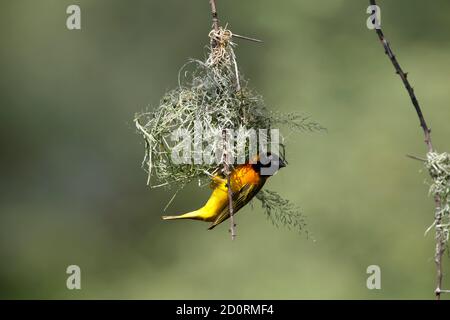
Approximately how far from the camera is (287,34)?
32.3 feet

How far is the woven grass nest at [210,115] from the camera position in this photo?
332cm

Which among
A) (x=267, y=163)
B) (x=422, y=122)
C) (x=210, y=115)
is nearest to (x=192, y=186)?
(x=267, y=163)

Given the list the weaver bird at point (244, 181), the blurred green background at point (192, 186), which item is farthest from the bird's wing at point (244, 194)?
the blurred green background at point (192, 186)

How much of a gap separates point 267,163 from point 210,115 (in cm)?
38

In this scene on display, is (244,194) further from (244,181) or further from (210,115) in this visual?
(210,115)

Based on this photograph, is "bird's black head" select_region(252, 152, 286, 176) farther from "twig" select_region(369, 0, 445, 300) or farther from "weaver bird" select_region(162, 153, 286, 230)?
"twig" select_region(369, 0, 445, 300)

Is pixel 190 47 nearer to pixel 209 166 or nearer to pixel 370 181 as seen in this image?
pixel 370 181

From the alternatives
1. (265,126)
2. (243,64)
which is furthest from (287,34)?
(265,126)

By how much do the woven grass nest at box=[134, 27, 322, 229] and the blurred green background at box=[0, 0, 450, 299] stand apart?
4.65 meters

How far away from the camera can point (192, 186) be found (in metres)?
9.02

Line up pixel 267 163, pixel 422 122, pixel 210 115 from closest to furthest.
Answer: pixel 422 122 < pixel 210 115 < pixel 267 163

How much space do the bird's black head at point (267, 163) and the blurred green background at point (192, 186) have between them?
14.9 ft

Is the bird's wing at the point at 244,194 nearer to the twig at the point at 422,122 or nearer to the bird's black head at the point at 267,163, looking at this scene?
the bird's black head at the point at 267,163

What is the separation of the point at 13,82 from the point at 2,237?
6.88 ft
